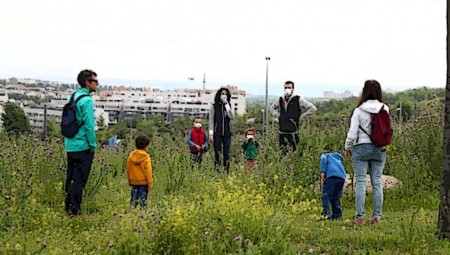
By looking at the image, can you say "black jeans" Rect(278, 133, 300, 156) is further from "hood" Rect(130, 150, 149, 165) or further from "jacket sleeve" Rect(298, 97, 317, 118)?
"hood" Rect(130, 150, 149, 165)

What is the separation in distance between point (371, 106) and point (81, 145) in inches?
133

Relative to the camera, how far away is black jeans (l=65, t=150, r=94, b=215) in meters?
7.70

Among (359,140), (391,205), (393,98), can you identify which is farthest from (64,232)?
(393,98)

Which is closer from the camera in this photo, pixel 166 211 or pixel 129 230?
pixel 129 230

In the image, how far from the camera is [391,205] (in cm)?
910

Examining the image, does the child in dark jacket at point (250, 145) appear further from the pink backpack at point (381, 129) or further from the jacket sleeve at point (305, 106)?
the pink backpack at point (381, 129)

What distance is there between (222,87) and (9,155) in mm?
4442

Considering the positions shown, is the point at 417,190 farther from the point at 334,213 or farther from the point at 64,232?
the point at 64,232

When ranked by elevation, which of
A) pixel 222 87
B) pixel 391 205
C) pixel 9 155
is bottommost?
pixel 391 205

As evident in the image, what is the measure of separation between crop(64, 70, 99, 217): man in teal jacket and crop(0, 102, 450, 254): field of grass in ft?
0.94

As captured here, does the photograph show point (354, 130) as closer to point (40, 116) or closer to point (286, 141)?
point (286, 141)

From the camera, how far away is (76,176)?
7.75 metres

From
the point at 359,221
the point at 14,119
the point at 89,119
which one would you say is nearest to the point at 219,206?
the point at 359,221

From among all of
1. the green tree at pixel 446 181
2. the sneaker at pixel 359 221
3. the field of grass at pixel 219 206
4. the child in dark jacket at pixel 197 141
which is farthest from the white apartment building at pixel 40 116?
the green tree at pixel 446 181
